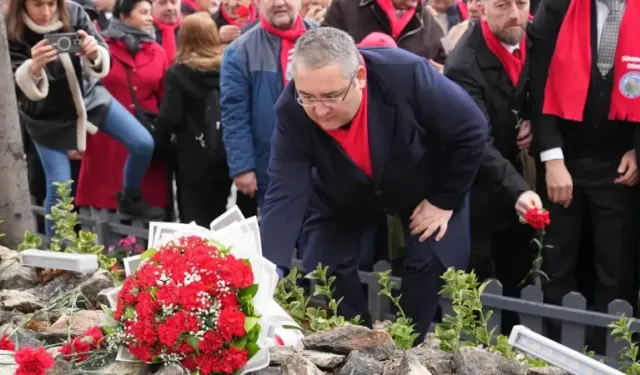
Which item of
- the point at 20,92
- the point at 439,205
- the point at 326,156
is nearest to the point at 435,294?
the point at 439,205

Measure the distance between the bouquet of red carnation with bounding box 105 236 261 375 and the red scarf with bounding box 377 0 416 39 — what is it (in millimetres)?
2900

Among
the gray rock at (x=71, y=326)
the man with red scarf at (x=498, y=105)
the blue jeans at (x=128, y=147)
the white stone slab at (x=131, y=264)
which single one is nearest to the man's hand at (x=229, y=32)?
the blue jeans at (x=128, y=147)

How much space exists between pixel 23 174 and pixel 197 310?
267 cm

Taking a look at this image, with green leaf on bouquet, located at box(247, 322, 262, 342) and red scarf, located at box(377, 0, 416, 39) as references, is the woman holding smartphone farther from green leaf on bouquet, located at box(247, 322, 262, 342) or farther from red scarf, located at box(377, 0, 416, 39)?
green leaf on bouquet, located at box(247, 322, 262, 342)

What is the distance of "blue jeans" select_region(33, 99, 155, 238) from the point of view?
20.0ft

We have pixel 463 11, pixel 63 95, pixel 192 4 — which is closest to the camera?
pixel 63 95

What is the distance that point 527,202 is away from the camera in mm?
4773

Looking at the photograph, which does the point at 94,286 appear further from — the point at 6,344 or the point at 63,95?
the point at 63,95

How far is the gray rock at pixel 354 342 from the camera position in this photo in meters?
3.32

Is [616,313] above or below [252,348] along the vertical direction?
below

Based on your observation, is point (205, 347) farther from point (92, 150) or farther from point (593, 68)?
point (92, 150)

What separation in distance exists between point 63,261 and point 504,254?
2436 mm

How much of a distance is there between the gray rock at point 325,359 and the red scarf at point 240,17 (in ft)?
12.8

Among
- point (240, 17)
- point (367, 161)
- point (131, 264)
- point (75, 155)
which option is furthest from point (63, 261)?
point (240, 17)
